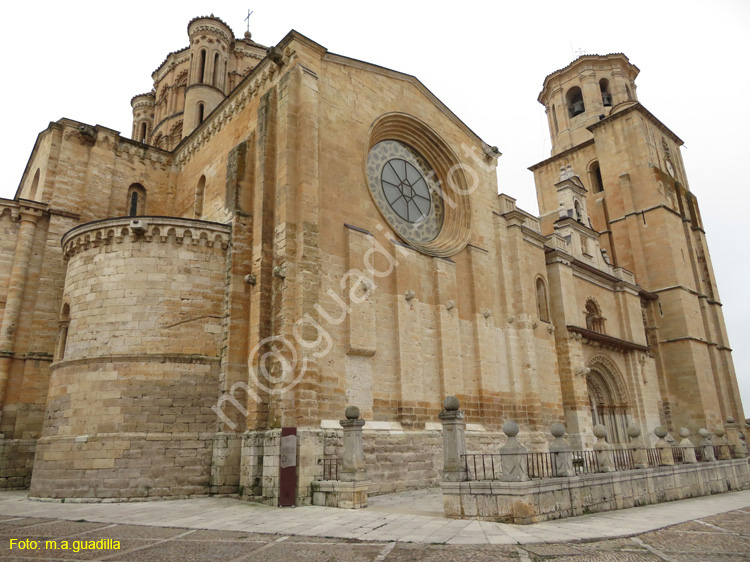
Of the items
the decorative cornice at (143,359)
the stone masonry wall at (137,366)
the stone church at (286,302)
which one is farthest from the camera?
the decorative cornice at (143,359)

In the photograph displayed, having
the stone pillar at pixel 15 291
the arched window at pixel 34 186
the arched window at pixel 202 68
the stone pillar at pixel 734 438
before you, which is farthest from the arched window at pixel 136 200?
the stone pillar at pixel 734 438

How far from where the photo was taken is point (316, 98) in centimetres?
1466

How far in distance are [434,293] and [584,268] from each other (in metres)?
10.2

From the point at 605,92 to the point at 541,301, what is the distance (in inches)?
784

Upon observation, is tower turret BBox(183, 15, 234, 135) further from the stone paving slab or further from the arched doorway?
the arched doorway

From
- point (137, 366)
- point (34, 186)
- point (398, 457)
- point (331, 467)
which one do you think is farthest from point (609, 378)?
point (34, 186)

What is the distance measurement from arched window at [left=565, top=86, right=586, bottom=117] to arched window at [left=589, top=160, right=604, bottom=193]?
403 centimetres

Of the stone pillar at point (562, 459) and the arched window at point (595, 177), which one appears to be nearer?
the stone pillar at point (562, 459)

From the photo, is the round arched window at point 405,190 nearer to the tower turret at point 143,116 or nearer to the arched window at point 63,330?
the arched window at point 63,330

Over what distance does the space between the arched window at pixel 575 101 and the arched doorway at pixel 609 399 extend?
728 inches

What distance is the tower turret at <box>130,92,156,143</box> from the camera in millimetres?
30844

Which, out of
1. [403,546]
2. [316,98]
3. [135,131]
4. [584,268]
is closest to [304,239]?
[316,98]

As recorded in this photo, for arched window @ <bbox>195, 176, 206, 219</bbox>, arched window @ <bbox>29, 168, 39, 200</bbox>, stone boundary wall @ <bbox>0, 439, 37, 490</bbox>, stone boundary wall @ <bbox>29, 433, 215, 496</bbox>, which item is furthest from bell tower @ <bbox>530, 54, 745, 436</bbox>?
stone boundary wall @ <bbox>0, 439, 37, 490</bbox>

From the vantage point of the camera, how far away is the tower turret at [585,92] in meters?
32.8
